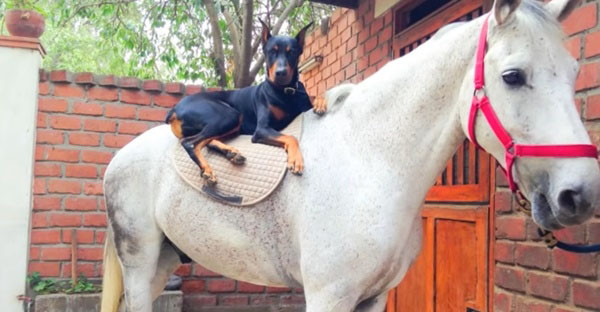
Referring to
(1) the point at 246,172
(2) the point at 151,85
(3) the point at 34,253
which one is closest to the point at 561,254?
(1) the point at 246,172

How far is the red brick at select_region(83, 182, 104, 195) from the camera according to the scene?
3373 mm

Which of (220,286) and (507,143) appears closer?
(507,143)

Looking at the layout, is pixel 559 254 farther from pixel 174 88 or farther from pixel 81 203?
pixel 81 203

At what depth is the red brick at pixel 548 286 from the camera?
170cm

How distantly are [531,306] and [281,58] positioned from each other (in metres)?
1.29

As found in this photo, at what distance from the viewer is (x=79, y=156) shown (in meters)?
3.37

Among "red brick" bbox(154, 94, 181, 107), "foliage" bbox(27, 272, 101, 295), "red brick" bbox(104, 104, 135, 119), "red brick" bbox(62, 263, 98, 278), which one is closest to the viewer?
"foliage" bbox(27, 272, 101, 295)

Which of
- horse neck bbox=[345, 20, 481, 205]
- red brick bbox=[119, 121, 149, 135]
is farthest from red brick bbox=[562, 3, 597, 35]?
red brick bbox=[119, 121, 149, 135]

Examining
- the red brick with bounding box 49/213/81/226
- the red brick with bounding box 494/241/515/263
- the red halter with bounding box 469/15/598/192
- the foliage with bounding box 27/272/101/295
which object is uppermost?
the red halter with bounding box 469/15/598/192

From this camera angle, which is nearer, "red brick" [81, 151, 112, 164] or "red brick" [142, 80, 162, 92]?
"red brick" [81, 151, 112, 164]

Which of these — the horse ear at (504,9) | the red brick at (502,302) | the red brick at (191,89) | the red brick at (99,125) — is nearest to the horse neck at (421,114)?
the horse ear at (504,9)

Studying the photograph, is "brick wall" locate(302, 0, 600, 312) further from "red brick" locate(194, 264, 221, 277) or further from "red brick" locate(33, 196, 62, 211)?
"red brick" locate(33, 196, 62, 211)

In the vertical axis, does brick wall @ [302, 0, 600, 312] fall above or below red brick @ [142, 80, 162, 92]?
below

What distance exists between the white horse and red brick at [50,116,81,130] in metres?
1.83
